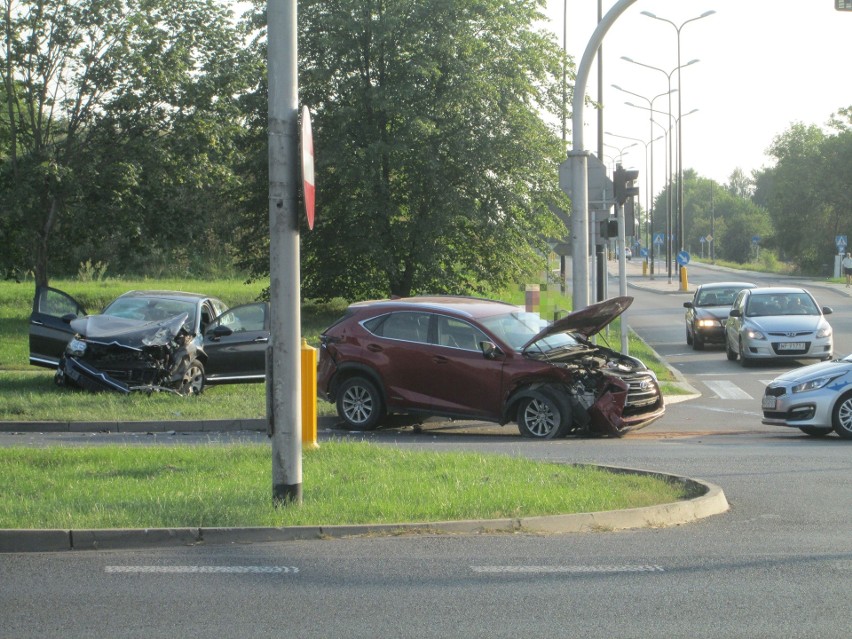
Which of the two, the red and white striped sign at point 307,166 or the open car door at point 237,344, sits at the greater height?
the red and white striped sign at point 307,166

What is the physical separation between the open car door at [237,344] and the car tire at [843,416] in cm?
909

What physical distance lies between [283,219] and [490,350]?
718 cm

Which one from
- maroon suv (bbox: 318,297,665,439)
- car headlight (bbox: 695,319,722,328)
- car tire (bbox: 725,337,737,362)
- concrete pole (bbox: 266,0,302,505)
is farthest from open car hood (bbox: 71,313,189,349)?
car headlight (bbox: 695,319,722,328)

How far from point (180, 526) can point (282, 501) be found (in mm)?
858

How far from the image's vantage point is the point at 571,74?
33.4m

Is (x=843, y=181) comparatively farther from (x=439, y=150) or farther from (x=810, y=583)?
(x=810, y=583)

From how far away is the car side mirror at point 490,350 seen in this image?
1498 centimetres

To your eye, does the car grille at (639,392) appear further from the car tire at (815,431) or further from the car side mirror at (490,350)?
the car tire at (815,431)

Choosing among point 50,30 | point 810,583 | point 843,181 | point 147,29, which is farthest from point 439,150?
point 843,181

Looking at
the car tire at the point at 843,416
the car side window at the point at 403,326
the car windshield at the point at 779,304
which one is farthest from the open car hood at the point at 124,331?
the car windshield at the point at 779,304

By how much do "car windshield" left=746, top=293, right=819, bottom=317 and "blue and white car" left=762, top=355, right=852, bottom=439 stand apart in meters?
11.2

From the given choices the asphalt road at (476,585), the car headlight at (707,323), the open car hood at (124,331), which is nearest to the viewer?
the asphalt road at (476,585)

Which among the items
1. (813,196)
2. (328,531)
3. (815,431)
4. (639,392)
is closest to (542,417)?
(639,392)

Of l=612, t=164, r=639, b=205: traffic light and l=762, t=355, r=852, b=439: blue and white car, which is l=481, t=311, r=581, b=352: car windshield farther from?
l=612, t=164, r=639, b=205: traffic light
